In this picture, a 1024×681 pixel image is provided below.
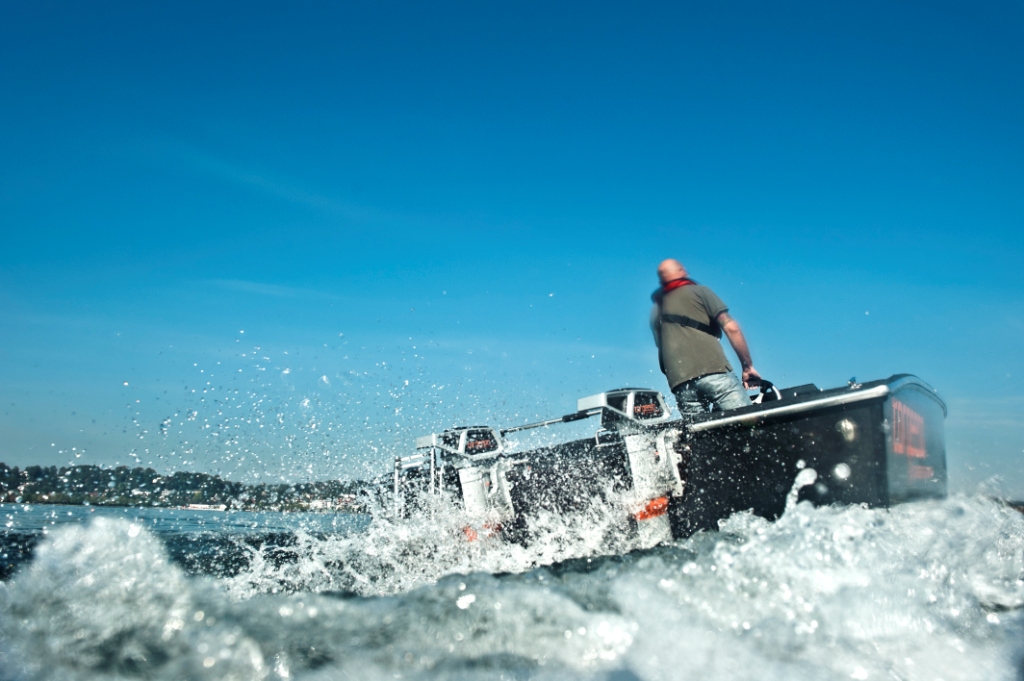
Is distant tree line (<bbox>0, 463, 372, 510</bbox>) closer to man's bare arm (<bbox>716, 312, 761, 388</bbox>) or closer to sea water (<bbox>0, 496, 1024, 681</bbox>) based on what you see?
sea water (<bbox>0, 496, 1024, 681</bbox>)

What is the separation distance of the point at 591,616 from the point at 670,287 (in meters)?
3.40

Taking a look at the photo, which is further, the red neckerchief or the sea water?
the red neckerchief

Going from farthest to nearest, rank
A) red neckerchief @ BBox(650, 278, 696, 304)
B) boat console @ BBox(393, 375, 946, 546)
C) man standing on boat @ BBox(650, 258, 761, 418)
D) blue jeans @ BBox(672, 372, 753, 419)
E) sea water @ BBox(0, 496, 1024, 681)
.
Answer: red neckerchief @ BBox(650, 278, 696, 304) → man standing on boat @ BBox(650, 258, 761, 418) → blue jeans @ BBox(672, 372, 753, 419) → boat console @ BBox(393, 375, 946, 546) → sea water @ BBox(0, 496, 1024, 681)

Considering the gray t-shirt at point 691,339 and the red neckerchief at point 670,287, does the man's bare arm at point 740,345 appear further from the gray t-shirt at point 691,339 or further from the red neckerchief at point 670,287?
the red neckerchief at point 670,287

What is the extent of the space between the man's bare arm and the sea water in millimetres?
1698

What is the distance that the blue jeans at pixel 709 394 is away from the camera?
4406 mm

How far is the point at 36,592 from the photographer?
2586mm

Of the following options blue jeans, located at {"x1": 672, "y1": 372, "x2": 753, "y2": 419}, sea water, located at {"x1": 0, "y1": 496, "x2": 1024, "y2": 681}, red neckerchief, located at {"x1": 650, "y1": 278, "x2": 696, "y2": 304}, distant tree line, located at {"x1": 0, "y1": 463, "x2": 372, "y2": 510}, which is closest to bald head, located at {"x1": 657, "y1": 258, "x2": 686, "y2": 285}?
red neckerchief, located at {"x1": 650, "y1": 278, "x2": 696, "y2": 304}

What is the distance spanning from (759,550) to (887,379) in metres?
1.71

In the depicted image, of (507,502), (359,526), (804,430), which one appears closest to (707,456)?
(804,430)

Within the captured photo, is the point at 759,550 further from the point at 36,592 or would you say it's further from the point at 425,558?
the point at 36,592

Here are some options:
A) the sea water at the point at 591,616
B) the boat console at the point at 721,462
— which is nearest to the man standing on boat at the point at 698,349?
the boat console at the point at 721,462

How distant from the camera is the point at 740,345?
471 cm

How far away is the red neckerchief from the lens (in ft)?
16.1
